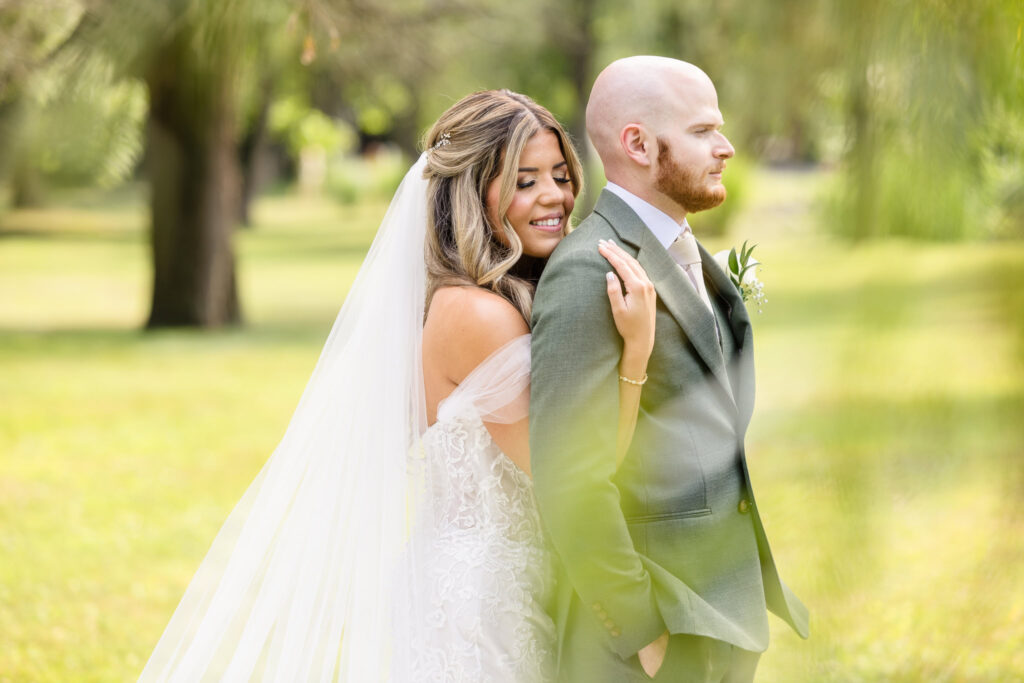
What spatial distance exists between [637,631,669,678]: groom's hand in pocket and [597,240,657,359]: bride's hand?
1.71 feet

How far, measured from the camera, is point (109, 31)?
19.2 ft

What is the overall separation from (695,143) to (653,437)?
1.70ft

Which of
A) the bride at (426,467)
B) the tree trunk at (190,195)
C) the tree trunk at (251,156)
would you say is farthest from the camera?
the tree trunk at (251,156)

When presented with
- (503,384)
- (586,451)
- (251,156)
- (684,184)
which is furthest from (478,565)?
(251,156)

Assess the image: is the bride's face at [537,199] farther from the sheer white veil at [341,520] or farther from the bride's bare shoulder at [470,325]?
the sheer white veil at [341,520]

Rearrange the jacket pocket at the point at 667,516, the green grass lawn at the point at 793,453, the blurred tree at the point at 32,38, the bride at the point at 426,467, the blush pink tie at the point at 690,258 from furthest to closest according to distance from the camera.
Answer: the blurred tree at the point at 32,38 → the bride at the point at 426,467 → the blush pink tie at the point at 690,258 → the jacket pocket at the point at 667,516 → the green grass lawn at the point at 793,453

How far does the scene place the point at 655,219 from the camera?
2025 mm

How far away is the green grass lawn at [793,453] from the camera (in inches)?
30.8

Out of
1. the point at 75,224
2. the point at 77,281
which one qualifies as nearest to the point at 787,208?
the point at 77,281

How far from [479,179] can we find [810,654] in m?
1.58

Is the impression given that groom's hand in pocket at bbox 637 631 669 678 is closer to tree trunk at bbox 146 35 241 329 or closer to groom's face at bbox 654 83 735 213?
groom's face at bbox 654 83 735 213

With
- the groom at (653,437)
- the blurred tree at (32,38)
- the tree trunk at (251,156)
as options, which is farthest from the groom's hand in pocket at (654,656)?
the tree trunk at (251,156)

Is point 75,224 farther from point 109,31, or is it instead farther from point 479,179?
point 479,179

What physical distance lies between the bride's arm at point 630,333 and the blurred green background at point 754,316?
8.7 inches
